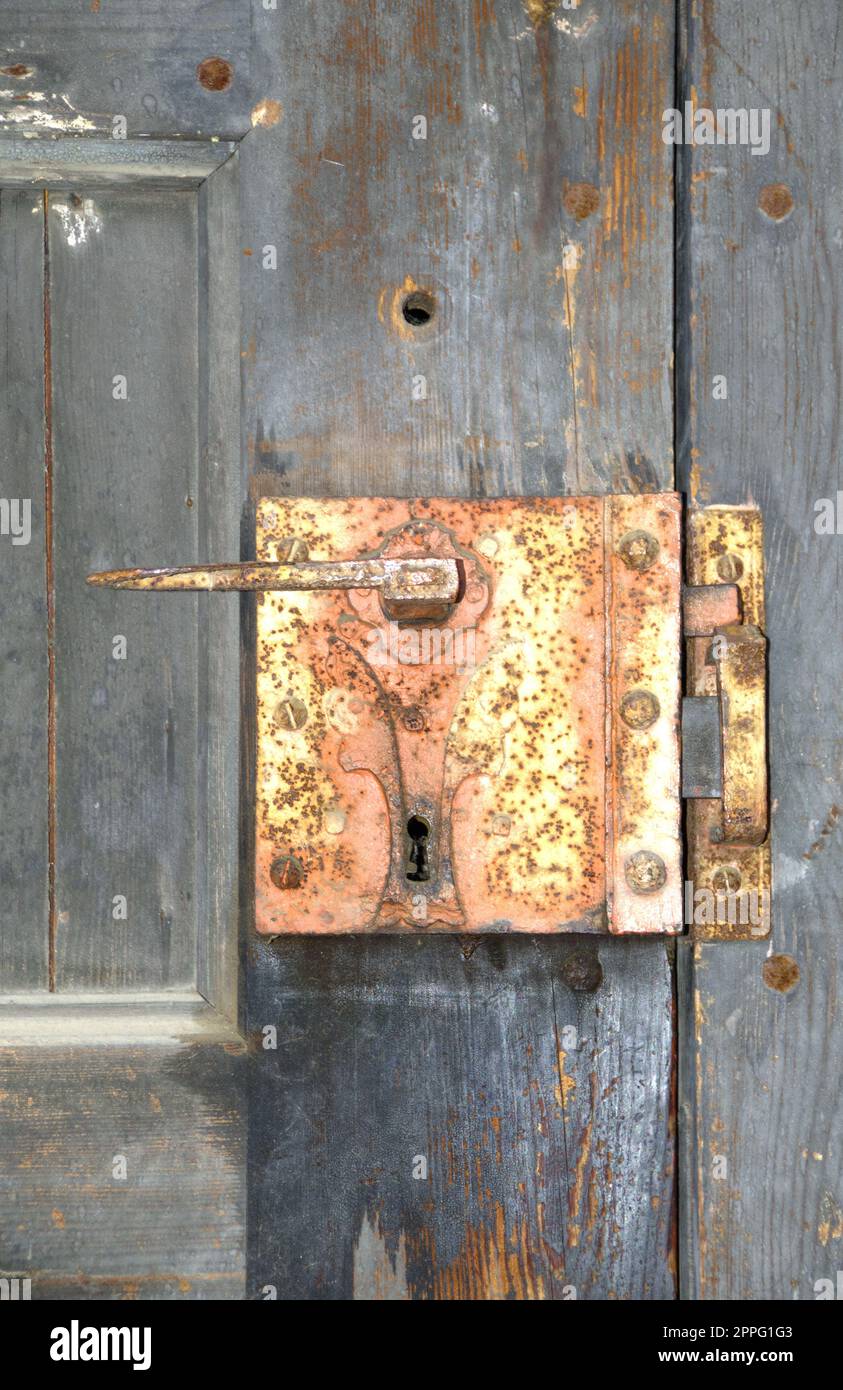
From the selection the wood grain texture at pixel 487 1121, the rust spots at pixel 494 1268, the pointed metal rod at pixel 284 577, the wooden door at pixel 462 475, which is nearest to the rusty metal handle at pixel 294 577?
the pointed metal rod at pixel 284 577

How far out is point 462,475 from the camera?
2.41ft

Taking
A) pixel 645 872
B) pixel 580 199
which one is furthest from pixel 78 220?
pixel 645 872

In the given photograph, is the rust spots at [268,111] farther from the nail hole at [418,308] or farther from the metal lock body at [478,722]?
the metal lock body at [478,722]

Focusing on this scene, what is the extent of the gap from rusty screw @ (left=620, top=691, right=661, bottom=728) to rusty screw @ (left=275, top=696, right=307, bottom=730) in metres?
0.19

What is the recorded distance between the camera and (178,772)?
30.0 inches

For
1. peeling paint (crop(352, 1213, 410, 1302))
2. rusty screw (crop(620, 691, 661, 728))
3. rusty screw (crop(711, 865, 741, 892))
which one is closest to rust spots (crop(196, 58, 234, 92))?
rusty screw (crop(620, 691, 661, 728))

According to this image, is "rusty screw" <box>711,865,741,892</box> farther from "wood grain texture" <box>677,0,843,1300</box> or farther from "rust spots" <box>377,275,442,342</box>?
"rust spots" <box>377,275,442,342</box>

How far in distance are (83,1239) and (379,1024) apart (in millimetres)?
234

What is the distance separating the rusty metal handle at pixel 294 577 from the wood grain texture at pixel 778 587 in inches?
8.2

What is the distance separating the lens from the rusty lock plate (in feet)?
2.29

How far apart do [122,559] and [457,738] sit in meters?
0.25

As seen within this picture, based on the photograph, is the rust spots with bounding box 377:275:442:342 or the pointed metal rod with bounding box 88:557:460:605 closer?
the pointed metal rod with bounding box 88:557:460:605

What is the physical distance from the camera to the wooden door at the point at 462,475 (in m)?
0.73

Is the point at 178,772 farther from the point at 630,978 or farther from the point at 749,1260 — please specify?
the point at 749,1260
